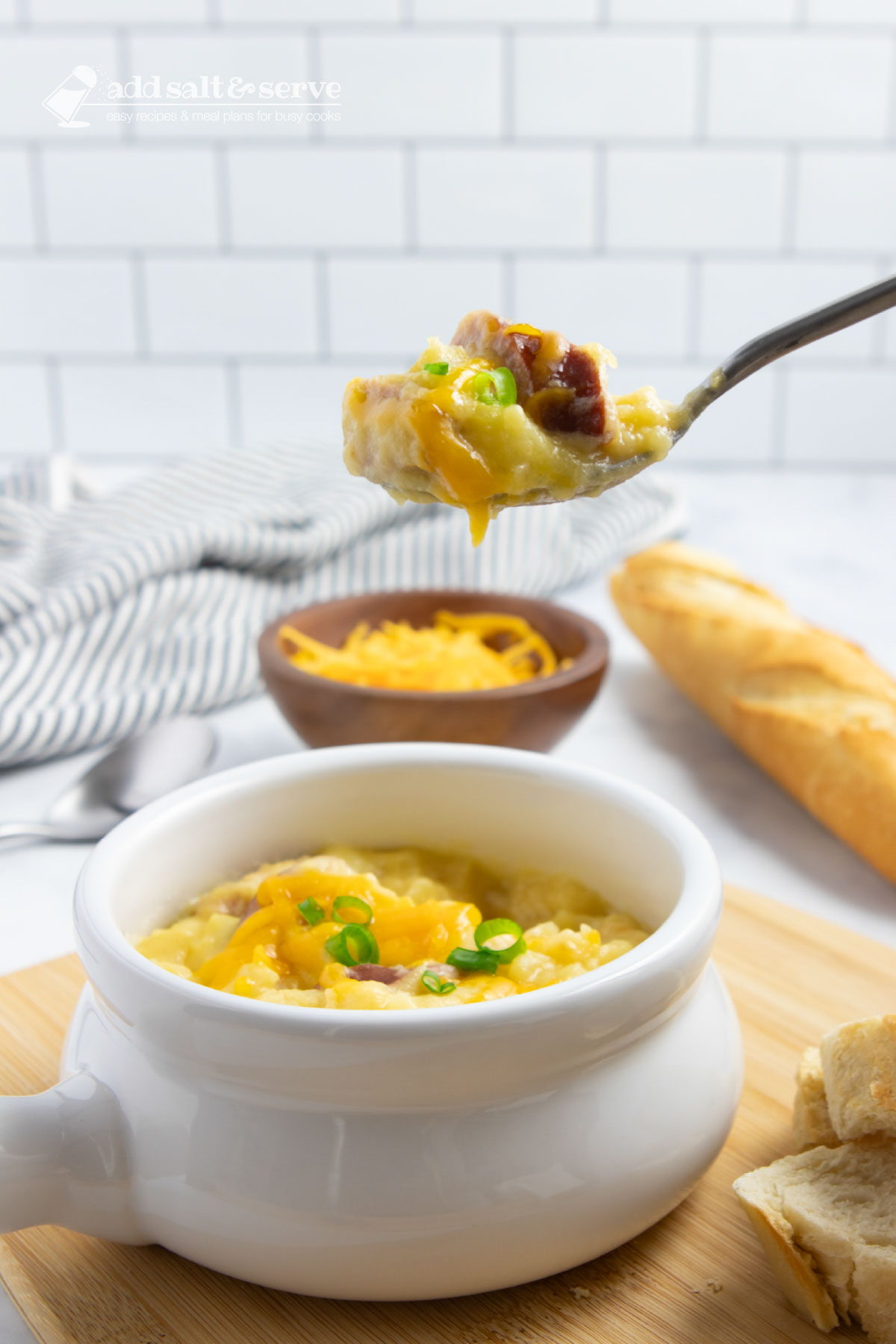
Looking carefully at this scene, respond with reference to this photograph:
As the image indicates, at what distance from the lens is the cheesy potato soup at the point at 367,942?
874 millimetres

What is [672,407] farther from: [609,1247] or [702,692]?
[702,692]

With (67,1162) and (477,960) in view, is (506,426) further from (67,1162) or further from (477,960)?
(67,1162)

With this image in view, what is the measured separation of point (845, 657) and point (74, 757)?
3.38ft

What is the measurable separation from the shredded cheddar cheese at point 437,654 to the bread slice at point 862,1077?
0.71m

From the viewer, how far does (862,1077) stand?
2.79 feet

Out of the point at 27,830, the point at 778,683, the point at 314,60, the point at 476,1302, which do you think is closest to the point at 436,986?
the point at 476,1302

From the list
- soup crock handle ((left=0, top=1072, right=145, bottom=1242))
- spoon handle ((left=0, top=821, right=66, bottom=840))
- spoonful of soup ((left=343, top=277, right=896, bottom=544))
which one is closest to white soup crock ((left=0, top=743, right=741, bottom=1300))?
soup crock handle ((left=0, top=1072, right=145, bottom=1242))

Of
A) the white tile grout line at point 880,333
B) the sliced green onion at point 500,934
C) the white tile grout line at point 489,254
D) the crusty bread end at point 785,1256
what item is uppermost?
the white tile grout line at point 489,254

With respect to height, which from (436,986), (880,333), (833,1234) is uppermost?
(880,333)

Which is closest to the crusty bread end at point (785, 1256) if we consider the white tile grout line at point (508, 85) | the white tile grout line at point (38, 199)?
the white tile grout line at point (508, 85)

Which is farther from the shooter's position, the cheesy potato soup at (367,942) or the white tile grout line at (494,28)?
the white tile grout line at (494,28)

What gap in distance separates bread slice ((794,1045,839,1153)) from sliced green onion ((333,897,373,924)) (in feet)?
1.10

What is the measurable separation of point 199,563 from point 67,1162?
1.48 meters

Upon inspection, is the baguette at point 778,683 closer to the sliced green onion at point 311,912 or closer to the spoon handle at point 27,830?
the sliced green onion at point 311,912
